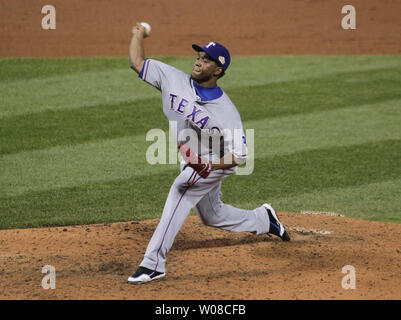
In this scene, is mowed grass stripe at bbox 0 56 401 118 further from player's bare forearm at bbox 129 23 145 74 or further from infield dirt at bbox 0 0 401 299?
player's bare forearm at bbox 129 23 145 74

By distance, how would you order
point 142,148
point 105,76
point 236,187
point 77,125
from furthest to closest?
point 105,76 < point 77,125 < point 142,148 < point 236,187

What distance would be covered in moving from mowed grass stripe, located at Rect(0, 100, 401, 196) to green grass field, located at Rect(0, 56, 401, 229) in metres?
0.02

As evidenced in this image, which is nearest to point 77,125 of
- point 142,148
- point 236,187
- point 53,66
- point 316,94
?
point 142,148

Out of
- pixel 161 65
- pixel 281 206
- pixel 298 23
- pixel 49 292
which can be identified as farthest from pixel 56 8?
pixel 49 292

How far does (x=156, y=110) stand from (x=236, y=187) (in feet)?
8.39

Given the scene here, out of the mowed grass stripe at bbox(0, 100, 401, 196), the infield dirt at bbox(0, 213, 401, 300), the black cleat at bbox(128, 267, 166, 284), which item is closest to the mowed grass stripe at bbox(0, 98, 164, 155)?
the mowed grass stripe at bbox(0, 100, 401, 196)

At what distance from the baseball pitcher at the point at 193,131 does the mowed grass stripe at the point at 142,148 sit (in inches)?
104

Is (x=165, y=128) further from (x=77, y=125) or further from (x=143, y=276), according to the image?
(x=143, y=276)

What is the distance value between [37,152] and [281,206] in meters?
3.04

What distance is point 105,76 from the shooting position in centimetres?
1051

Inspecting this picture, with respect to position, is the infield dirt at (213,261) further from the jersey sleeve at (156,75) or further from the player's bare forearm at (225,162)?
the jersey sleeve at (156,75)

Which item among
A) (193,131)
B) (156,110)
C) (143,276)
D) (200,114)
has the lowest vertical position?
(143,276)

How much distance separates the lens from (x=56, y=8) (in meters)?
12.5
